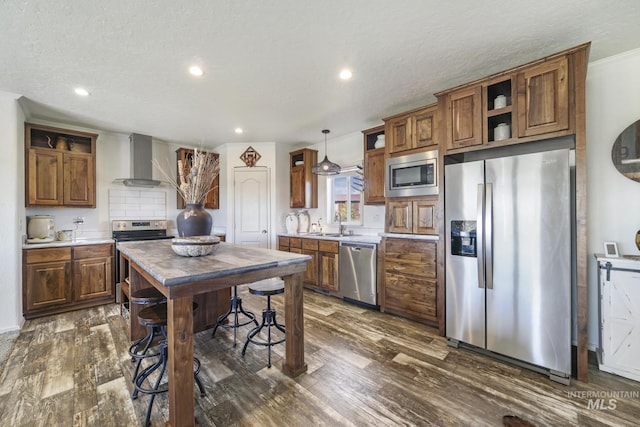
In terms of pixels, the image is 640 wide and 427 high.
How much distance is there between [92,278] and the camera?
3709 millimetres

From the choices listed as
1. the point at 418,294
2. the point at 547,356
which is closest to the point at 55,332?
the point at 418,294

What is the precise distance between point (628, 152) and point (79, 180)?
6354 millimetres

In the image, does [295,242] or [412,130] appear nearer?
[412,130]

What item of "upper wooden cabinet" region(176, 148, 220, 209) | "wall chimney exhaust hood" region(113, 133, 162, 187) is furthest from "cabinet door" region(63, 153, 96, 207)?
"upper wooden cabinet" region(176, 148, 220, 209)

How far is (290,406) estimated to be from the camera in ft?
5.74

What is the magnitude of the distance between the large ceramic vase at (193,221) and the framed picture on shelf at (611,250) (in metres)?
3.44

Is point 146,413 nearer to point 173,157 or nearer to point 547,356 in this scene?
point 547,356

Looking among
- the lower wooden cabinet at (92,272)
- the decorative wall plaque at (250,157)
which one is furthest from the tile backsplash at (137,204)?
the decorative wall plaque at (250,157)

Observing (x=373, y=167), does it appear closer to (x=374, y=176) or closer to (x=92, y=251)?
(x=374, y=176)

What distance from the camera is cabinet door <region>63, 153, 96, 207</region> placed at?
380cm

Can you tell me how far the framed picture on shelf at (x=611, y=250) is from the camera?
85.8 inches

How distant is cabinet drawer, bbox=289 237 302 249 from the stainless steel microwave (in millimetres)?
1782

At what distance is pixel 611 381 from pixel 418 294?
1520 mm

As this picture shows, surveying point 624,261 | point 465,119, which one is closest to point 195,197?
point 465,119
